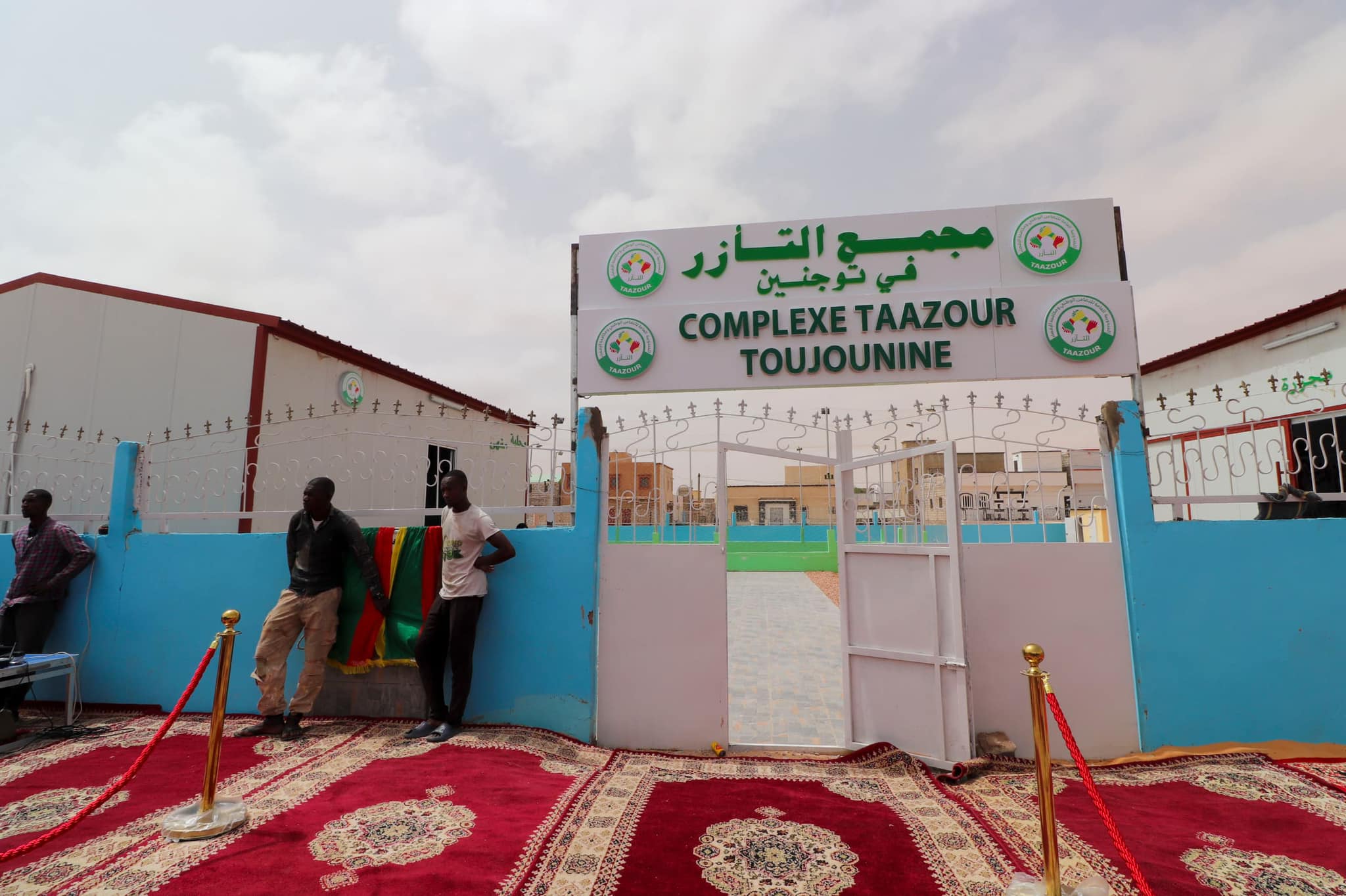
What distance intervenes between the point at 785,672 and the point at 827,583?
966 centimetres

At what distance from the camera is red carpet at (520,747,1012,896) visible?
2562 millimetres

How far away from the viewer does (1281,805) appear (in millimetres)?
3260

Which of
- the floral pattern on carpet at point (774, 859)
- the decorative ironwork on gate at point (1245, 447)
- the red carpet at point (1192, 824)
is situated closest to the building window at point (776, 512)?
the decorative ironwork on gate at point (1245, 447)

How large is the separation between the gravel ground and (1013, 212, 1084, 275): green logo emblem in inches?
330

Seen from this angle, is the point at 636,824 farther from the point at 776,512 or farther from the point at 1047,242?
the point at 776,512

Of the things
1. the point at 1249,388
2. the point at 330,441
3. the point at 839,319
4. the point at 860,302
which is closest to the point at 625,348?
the point at 839,319

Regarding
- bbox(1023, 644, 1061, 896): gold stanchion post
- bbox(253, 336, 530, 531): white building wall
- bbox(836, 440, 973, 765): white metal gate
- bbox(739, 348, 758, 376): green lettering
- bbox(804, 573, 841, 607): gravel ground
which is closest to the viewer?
bbox(1023, 644, 1061, 896): gold stanchion post

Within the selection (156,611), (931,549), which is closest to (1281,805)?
(931,549)

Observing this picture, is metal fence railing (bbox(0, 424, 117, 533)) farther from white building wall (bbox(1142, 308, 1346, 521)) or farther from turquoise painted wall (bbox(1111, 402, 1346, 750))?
white building wall (bbox(1142, 308, 1346, 521))

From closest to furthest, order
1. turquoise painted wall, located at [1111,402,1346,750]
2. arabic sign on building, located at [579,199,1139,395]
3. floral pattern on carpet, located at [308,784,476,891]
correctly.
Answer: floral pattern on carpet, located at [308,784,476,891] → turquoise painted wall, located at [1111,402,1346,750] → arabic sign on building, located at [579,199,1139,395]

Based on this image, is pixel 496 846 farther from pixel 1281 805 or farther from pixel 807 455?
pixel 1281 805

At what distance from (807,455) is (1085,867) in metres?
2.66

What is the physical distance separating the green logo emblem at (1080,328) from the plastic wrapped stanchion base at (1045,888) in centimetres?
354

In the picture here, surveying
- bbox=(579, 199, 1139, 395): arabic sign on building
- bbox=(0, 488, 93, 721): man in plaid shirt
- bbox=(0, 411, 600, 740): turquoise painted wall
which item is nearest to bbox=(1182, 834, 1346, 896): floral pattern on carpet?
bbox=(579, 199, 1139, 395): arabic sign on building
